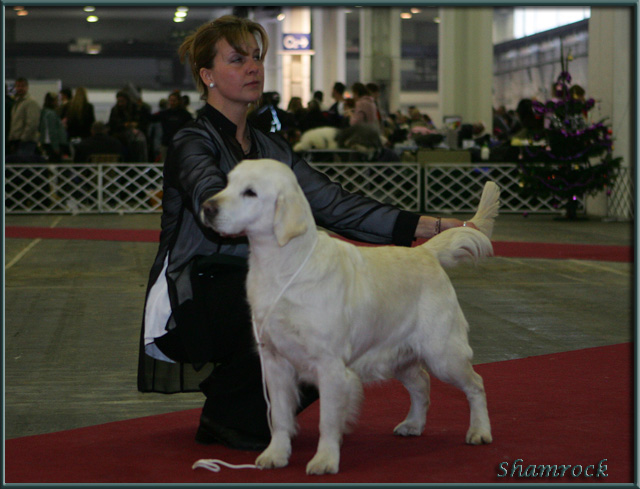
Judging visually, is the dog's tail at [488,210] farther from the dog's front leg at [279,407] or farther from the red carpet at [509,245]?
the red carpet at [509,245]

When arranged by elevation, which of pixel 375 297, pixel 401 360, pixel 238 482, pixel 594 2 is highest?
pixel 594 2

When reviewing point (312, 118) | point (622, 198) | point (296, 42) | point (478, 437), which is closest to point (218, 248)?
point (478, 437)

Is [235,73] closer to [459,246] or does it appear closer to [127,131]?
[459,246]

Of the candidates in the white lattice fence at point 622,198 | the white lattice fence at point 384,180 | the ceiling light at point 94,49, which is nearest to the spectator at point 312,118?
the white lattice fence at point 384,180

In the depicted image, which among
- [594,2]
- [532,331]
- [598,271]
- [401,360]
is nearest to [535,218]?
[598,271]

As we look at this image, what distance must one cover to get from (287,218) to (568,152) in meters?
9.65

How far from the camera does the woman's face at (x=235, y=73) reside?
305cm

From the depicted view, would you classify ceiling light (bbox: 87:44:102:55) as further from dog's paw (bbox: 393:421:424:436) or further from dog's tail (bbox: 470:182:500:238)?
dog's paw (bbox: 393:421:424:436)

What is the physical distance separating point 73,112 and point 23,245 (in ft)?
15.6

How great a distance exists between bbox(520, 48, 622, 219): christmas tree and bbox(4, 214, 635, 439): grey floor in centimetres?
196

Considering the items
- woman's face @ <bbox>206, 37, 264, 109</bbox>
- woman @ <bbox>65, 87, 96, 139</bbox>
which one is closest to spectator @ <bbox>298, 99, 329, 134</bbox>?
woman @ <bbox>65, 87, 96, 139</bbox>

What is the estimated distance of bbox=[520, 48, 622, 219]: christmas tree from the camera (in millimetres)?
11398

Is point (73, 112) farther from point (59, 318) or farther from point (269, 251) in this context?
point (269, 251)

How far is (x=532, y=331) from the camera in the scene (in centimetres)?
512
